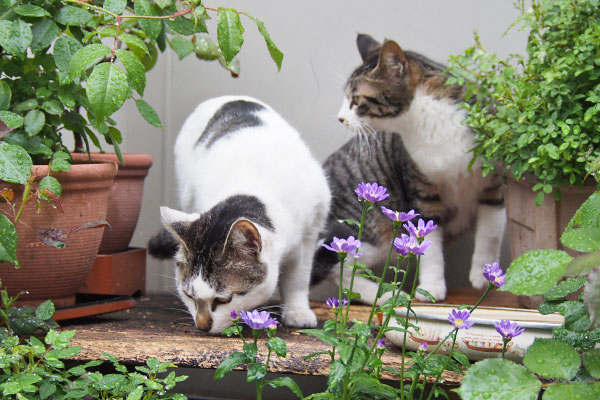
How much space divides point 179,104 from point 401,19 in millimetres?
886

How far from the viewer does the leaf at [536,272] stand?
733 millimetres

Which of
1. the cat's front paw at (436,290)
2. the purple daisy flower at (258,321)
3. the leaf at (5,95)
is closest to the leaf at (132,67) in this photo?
the leaf at (5,95)

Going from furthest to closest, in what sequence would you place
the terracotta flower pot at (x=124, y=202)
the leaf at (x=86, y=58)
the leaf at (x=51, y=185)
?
the terracotta flower pot at (x=124, y=202) → the leaf at (x=51, y=185) → the leaf at (x=86, y=58)

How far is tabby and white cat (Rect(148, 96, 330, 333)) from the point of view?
1.53 metres

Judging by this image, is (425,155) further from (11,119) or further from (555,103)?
(11,119)

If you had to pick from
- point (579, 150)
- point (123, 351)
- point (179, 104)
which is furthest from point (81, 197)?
point (579, 150)

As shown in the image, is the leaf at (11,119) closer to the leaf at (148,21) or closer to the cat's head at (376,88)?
the leaf at (148,21)

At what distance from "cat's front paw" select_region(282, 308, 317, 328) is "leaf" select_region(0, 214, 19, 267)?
78 cm

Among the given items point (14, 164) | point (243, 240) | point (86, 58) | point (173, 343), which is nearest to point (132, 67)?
point (86, 58)

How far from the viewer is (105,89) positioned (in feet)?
3.53

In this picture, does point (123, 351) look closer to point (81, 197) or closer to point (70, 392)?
point (70, 392)

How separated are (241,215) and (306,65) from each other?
98 cm

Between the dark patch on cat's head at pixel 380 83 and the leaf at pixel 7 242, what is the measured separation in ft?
4.28

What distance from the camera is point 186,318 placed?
71.9 inches
